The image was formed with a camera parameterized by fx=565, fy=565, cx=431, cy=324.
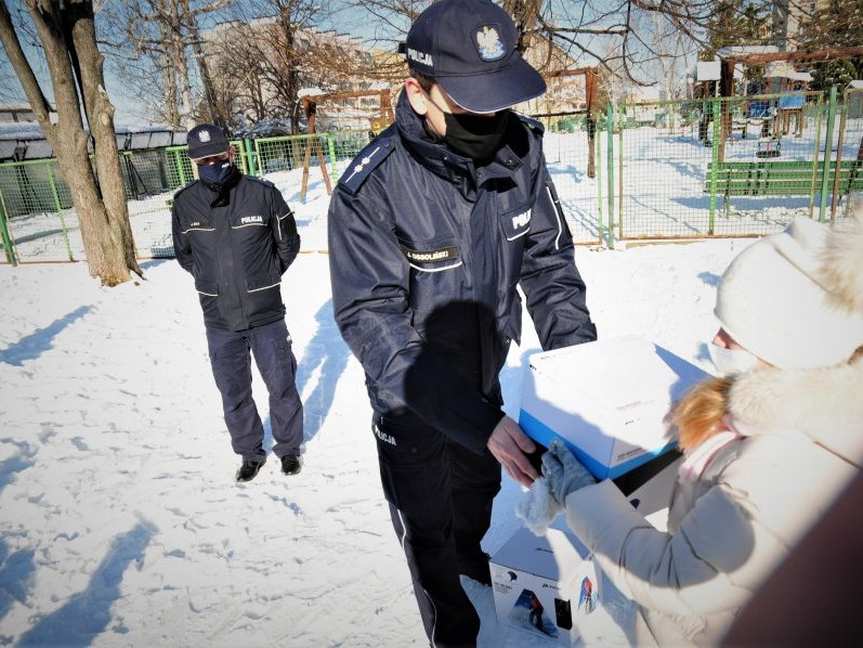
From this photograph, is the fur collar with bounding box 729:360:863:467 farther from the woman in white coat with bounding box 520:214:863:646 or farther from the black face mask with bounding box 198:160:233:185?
the black face mask with bounding box 198:160:233:185

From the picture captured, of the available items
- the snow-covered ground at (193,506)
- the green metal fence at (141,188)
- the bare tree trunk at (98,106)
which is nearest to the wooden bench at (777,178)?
the snow-covered ground at (193,506)

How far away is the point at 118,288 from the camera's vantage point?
30.5 feet

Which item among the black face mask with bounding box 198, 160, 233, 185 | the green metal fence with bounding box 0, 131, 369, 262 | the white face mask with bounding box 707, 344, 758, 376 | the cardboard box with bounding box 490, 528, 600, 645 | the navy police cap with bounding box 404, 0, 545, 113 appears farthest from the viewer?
the green metal fence with bounding box 0, 131, 369, 262

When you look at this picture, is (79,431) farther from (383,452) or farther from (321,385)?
(383,452)

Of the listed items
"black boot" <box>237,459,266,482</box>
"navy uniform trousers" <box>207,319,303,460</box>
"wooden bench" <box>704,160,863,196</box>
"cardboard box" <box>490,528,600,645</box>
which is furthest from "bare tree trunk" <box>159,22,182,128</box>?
"cardboard box" <box>490,528,600,645</box>

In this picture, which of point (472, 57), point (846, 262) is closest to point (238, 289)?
point (472, 57)

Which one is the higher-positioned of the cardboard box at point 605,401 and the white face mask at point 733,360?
the white face mask at point 733,360

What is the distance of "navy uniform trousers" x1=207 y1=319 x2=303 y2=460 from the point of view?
380 centimetres

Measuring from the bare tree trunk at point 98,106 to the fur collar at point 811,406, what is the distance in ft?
33.8

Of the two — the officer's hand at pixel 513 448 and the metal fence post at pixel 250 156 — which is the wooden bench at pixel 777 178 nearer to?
the metal fence post at pixel 250 156

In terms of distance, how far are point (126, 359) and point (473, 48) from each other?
234 inches

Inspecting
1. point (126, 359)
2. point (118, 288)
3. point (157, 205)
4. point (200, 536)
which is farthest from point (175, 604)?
point (157, 205)

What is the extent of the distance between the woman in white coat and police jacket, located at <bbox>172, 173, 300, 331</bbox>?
3.00 meters

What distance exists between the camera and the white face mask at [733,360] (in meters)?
1.19
